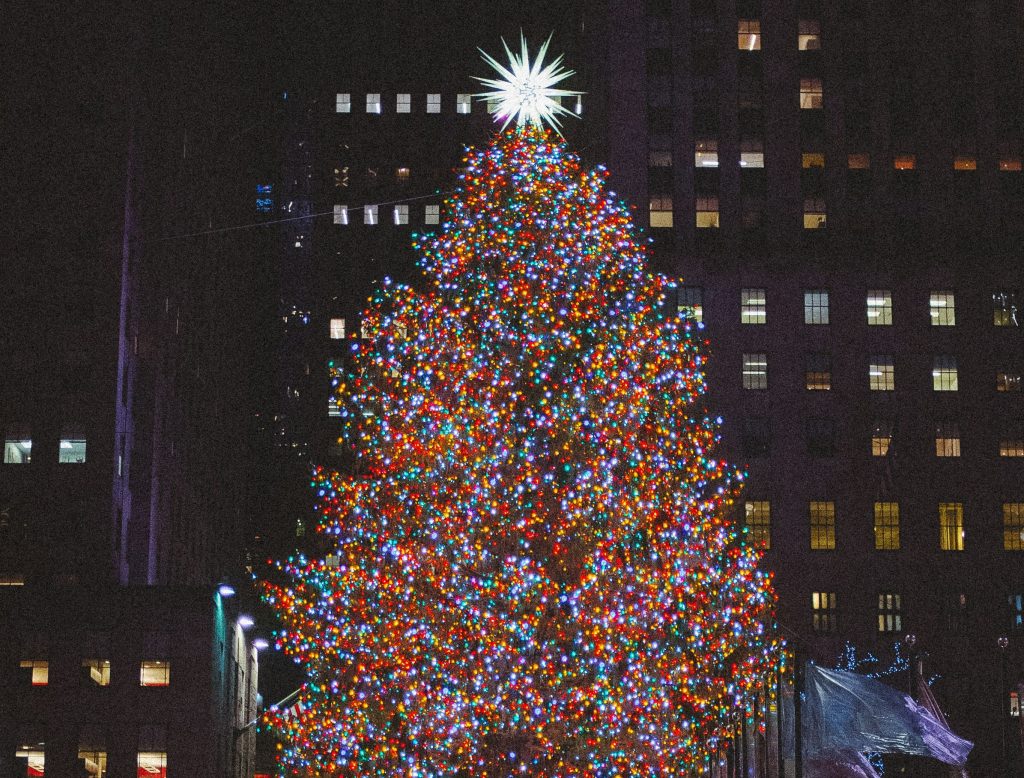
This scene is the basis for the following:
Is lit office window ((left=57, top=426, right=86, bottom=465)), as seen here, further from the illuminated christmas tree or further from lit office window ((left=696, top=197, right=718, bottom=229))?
lit office window ((left=696, top=197, right=718, bottom=229))

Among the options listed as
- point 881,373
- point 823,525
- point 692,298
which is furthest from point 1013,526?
point 692,298

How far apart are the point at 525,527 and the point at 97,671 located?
34632 millimetres

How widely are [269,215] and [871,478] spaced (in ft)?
187

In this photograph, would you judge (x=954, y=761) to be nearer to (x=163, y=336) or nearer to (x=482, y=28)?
(x=163, y=336)

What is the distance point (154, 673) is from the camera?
55.8 metres

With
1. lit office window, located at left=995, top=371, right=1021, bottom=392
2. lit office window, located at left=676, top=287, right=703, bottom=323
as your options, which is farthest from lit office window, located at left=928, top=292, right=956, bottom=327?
lit office window, located at left=676, top=287, right=703, bottom=323

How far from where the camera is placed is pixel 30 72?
205ft

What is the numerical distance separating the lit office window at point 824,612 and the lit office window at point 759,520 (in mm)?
3498

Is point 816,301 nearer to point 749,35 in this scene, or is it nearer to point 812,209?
point 812,209


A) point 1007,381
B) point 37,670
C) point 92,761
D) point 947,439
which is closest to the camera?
point 92,761

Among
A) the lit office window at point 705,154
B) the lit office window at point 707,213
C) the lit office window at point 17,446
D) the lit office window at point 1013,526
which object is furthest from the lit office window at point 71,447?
the lit office window at point 1013,526

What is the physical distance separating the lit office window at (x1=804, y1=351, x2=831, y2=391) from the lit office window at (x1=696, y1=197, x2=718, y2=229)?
860 centimetres

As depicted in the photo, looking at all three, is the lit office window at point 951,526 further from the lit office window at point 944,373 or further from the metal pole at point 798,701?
the metal pole at point 798,701

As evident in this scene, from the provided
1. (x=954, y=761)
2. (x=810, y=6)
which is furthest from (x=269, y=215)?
(x=954, y=761)
